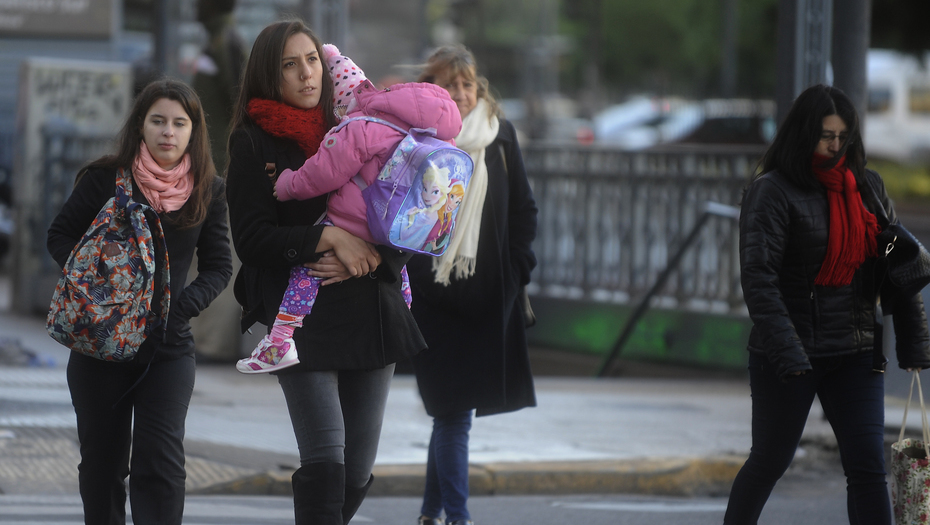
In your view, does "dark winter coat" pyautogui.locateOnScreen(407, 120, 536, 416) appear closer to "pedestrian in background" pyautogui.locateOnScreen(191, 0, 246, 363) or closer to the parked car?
"pedestrian in background" pyautogui.locateOnScreen(191, 0, 246, 363)

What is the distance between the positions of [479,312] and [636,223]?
599 cm

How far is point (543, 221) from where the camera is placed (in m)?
11.2

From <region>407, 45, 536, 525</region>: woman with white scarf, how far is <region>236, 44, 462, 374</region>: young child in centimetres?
101

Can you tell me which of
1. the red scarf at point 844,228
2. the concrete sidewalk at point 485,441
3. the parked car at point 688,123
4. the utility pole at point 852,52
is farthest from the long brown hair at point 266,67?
the parked car at point 688,123

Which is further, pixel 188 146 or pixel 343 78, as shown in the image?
pixel 188 146

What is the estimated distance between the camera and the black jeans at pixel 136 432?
388cm

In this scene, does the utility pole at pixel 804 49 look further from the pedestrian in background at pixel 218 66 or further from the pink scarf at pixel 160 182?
the pink scarf at pixel 160 182

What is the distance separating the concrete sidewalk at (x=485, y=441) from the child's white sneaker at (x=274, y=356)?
2.39 meters

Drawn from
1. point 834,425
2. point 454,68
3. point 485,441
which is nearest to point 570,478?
point 485,441

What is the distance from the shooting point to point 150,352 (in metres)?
3.85

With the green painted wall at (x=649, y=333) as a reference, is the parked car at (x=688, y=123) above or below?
above

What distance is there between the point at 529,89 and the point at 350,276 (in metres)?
42.9

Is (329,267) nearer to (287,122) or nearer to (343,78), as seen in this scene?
(287,122)

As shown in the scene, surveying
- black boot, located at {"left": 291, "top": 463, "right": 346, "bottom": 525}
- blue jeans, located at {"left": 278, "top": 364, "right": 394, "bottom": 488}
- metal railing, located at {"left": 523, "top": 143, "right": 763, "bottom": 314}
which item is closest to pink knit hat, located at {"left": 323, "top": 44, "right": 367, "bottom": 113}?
blue jeans, located at {"left": 278, "top": 364, "right": 394, "bottom": 488}
